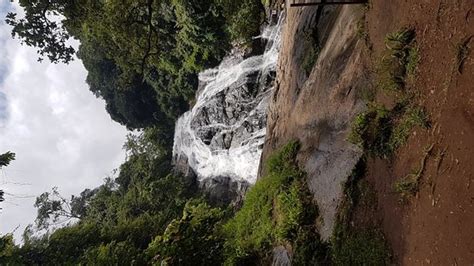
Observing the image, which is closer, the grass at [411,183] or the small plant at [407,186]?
the grass at [411,183]

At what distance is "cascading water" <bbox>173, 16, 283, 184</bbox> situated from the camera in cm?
2083

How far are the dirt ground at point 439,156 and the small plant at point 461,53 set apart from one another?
0.06 feet

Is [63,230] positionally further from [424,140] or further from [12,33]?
[424,140]

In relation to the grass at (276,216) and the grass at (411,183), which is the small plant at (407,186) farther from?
the grass at (276,216)

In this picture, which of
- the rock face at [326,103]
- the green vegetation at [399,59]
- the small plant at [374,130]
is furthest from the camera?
the rock face at [326,103]

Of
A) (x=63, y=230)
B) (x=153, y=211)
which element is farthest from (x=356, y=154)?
(x=153, y=211)

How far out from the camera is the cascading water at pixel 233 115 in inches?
820

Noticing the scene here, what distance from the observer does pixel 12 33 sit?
1245cm

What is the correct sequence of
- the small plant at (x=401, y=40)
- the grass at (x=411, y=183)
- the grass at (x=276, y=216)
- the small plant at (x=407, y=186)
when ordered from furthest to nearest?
1. the grass at (x=276, y=216)
2. the small plant at (x=401, y=40)
3. the small plant at (x=407, y=186)
4. the grass at (x=411, y=183)

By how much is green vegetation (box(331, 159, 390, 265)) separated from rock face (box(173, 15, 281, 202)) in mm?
13505

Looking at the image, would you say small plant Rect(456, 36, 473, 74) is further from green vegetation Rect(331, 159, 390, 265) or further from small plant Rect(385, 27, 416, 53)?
green vegetation Rect(331, 159, 390, 265)

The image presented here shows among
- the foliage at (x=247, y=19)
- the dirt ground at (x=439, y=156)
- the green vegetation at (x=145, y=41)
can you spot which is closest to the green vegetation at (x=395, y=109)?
the dirt ground at (x=439, y=156)

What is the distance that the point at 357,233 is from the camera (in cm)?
616

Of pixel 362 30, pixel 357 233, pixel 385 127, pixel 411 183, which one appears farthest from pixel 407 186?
pixel 362 30
